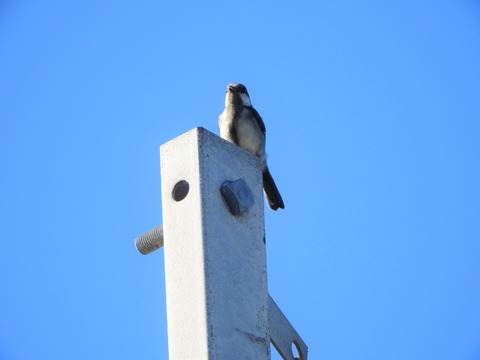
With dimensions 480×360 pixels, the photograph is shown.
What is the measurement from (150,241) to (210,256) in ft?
1.75

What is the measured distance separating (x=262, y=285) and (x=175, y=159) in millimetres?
575

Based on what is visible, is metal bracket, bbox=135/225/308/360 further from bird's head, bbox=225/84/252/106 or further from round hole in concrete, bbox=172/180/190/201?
bird's head, bbox=225/84/252/106

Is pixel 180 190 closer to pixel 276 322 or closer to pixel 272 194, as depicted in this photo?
pixel 276 322

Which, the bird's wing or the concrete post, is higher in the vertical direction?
the bird's wing

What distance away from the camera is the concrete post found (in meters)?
2.94

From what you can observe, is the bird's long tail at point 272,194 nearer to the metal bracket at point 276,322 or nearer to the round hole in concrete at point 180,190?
the metal bracket at point 276,322

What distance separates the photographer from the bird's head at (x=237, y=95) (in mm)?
6645

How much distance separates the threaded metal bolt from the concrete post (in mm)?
187

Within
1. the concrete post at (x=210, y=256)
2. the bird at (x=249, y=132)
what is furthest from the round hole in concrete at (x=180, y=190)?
the bird at (x=249, y=132)

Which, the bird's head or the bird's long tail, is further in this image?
the bird's head

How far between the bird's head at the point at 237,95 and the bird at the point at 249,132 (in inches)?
0.7

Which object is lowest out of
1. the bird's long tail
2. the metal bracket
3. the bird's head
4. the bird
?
the metal bracket

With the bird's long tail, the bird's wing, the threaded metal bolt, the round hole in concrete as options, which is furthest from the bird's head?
the round hole in concrete

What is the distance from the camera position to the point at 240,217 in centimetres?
323
